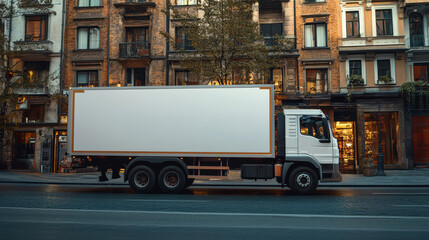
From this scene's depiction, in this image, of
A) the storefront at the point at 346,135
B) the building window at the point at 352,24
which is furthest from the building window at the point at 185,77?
the building window at the point at 352,24

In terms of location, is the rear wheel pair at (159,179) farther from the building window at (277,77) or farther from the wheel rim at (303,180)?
the building window at (277,77)

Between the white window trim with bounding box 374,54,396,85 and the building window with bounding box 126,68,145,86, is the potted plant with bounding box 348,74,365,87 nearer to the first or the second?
the white window trim with bounding box 374,54,396,85

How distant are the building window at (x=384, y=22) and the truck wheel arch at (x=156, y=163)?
63.2 ft

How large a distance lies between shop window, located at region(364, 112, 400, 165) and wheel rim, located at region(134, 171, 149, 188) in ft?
56.7

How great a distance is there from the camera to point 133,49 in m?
26.8

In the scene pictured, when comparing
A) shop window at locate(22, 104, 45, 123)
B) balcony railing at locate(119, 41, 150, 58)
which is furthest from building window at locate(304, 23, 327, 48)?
shop window at locate(22, 104, 45, 123)

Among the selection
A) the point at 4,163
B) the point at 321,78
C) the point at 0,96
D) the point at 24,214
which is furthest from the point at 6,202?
the point at 321,78

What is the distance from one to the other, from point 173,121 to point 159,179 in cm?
221

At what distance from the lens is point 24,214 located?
8625mm

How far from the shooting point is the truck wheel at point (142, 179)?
13133 millimetres

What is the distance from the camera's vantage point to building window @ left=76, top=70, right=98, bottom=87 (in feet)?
90.3

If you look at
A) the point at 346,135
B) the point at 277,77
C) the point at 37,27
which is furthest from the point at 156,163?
the point at 37,27

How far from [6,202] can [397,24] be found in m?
25.5

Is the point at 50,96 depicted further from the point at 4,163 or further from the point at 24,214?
the point at 24,214
